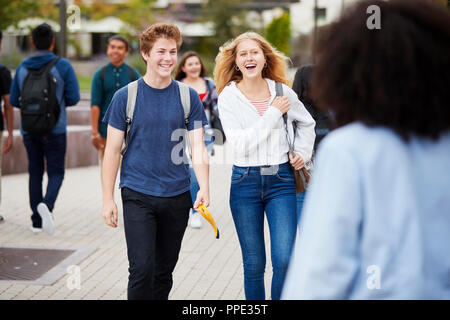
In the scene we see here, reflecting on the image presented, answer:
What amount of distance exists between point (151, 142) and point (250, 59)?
3.02 feet

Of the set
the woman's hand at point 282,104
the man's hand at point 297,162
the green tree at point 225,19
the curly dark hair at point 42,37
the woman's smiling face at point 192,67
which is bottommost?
the man's hand at point 297,162

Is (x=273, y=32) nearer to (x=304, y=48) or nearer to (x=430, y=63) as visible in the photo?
(x=304, y=48)

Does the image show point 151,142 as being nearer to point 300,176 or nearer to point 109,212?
point 109,212

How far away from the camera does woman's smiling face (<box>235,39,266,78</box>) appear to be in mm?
4293

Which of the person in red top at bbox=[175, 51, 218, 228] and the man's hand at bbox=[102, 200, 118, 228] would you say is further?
the person in red top at bbox=[175, 51, 218, 228]

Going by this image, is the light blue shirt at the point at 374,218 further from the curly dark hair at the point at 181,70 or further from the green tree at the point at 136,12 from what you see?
the green tree at the point at 136,12

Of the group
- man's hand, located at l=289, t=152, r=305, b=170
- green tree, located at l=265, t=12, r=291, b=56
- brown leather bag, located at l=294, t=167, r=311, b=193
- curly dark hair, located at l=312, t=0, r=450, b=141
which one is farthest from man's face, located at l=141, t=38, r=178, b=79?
green tree, located at l=265, t=12, r=291, b=56

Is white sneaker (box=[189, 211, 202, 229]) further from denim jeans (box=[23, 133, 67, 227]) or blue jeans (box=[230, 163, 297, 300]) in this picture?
blue jeans (box=[230, 163, 297, 300])

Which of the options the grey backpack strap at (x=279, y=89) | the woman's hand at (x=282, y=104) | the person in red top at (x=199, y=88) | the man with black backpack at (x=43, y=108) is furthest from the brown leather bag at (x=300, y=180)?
the man with black backpack at (x=43, y=108)

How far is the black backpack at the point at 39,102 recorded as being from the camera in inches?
265

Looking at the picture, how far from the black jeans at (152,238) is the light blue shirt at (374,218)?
6.89ft

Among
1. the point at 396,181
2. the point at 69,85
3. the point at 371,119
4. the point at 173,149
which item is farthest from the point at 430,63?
the point at 69,85

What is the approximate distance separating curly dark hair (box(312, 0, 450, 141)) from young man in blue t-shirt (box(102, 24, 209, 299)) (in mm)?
2157

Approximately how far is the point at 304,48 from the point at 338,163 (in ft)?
128
